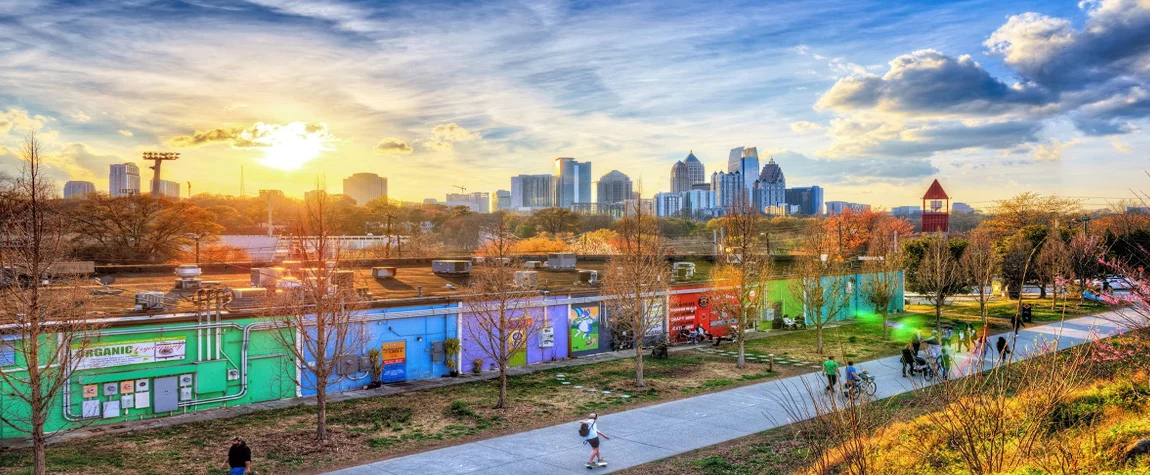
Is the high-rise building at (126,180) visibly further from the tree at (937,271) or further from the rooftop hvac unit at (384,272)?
the tree at (937,271)

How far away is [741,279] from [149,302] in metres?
20.1

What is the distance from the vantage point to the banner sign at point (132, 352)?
58.5 ft

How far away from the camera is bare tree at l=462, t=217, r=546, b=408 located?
21734 mm

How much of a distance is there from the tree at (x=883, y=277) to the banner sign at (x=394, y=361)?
74.2ft

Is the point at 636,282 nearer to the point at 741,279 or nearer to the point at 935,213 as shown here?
the point at 741,279

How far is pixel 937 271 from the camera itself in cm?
3484

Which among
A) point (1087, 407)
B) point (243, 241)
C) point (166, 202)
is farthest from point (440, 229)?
point (1087, 407)

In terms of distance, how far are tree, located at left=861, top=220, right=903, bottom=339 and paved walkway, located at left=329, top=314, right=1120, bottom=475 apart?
13.1 m

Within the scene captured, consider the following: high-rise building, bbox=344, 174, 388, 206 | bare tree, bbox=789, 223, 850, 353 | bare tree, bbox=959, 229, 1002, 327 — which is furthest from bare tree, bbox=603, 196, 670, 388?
high-rise building, bbox=344, 174, 388, 206

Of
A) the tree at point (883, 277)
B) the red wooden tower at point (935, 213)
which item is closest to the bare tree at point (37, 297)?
the tree at point (883, 277)

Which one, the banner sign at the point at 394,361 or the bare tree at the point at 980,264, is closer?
the banner sign at the point at 394,361

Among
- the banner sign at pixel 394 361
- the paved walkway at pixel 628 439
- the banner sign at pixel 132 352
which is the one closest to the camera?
the paved walkway at pixel 628 439

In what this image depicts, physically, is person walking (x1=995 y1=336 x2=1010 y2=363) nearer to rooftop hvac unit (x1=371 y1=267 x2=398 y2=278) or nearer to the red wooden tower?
rooftop hvac unit (x1=371 y1=267 x2=398 y2=278)

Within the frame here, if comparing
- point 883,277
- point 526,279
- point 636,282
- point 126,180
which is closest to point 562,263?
point 526,279
